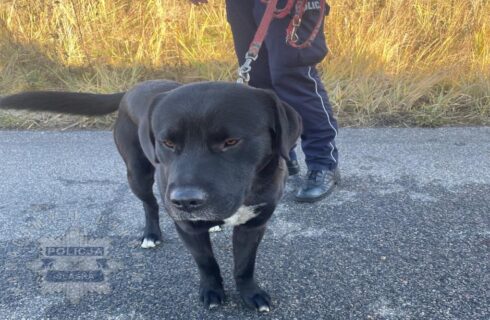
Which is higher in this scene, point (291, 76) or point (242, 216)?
point (291, 76)

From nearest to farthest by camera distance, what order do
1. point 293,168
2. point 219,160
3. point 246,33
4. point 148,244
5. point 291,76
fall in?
point 219,160 → point 148,244 → point 291,76 → point 246,33 → point 293,168

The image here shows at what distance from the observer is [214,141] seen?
1740 mm

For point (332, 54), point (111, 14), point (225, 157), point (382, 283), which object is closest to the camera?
point (225, 157)

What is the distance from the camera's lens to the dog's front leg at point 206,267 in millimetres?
2020

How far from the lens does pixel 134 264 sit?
2.41 meters

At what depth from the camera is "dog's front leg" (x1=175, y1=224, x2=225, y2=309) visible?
2020 mm

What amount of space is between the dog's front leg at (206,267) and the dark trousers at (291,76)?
1.24 m

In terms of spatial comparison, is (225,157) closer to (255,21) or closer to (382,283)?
(382,283)

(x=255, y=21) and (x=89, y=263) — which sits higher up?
(x=255, y=21)

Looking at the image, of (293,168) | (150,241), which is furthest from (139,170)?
(293,168)

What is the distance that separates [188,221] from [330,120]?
5.10 feet

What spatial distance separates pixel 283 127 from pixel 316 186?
4.21ft

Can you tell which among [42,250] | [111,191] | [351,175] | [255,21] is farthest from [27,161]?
[351,175]

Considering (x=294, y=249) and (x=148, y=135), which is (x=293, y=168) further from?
(x=148, y=135)
